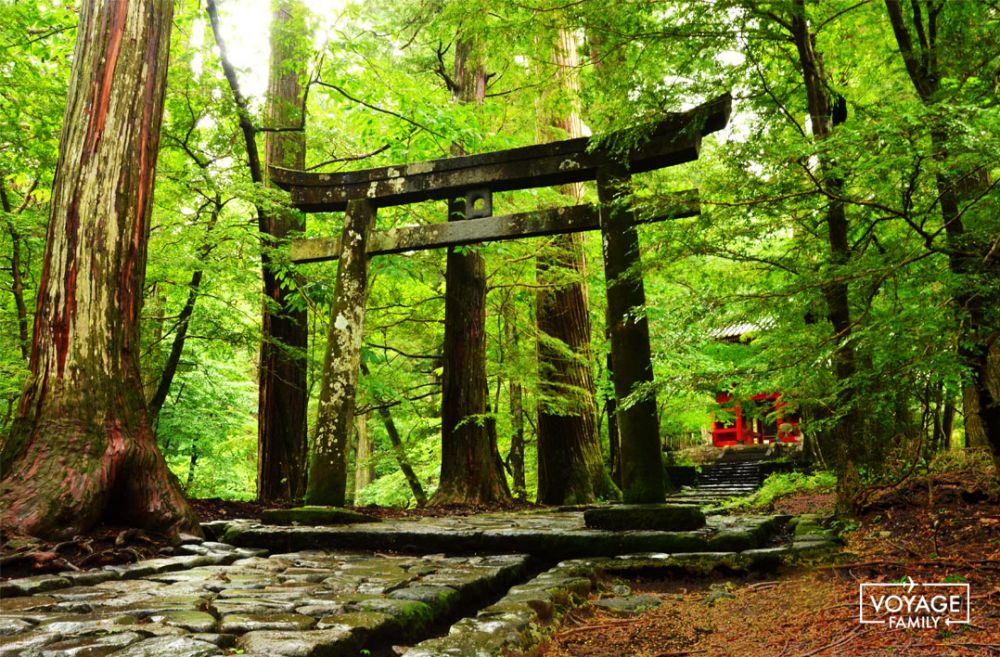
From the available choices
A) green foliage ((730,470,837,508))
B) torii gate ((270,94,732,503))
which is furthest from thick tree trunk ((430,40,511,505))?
green foliage ((730,470,837,508))

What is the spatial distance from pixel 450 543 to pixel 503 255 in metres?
5.69

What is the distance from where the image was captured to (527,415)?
12891mm

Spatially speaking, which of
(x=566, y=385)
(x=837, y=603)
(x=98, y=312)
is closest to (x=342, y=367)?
(x=98, y=312)

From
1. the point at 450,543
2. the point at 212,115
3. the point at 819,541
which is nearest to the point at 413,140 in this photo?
the point at 212,115

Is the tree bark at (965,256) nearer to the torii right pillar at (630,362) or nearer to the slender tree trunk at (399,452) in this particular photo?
the torii right pillar at (630,362)

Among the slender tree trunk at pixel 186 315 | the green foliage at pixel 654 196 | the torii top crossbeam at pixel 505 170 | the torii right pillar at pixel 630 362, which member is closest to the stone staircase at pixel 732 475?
the green foliage at pixel 654 196

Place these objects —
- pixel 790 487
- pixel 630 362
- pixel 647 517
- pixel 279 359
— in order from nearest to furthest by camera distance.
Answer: pixel 647 517 < pixel 630 362 < pixel 279 359 < pixel 790 487

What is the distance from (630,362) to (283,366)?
547cm

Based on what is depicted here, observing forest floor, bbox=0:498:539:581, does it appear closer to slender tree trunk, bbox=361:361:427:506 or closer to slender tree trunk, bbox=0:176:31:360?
slender tree trunk, bbox=0:176:31:360

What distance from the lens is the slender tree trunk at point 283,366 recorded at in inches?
340

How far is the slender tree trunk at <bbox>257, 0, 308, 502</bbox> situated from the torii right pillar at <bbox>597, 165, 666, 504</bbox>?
15.8 feet

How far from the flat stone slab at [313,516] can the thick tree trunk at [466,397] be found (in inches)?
95.2

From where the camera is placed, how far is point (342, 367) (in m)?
6.82

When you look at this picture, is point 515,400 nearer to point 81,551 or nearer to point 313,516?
point 313,516
